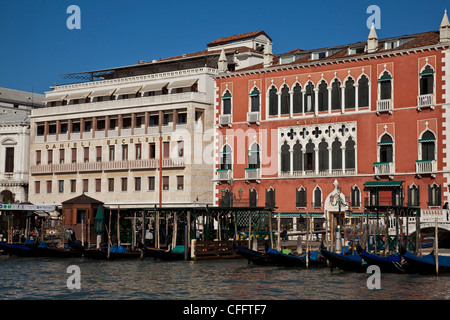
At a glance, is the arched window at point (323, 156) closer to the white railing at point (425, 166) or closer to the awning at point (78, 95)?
the white railing at point (425, 166)

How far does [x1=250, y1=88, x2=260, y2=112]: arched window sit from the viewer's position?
51969 millimetres

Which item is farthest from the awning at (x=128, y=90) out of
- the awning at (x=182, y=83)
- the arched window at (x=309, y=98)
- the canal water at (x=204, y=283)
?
the canal water at (x=204, y=283)

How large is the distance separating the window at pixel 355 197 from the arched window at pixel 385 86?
211 inches

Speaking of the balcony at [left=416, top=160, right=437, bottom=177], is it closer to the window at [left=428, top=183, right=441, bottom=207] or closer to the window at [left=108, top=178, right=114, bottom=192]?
the window at [left=428, top=183, right=441, bottom=207]

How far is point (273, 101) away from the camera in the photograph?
51.3 m

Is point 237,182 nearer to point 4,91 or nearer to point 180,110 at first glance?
point 180,110

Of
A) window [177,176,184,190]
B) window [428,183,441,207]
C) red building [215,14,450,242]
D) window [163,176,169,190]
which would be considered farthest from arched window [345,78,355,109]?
window [163,176,169,190]

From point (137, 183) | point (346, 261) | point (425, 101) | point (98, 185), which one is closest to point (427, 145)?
point (425, 101)

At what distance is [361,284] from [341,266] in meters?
4.01

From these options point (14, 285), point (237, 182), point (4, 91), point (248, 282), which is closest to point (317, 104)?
point (237, 182)

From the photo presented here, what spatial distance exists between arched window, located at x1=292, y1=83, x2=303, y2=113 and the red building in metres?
0.06

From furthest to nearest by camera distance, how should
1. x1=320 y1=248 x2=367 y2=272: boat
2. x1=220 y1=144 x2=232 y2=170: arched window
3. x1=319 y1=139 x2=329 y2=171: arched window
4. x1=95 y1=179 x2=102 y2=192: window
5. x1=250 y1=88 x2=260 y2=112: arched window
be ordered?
x1=95 y1=179 x2=102 y2=192: window < x1=220 y1=144 x2=232 y2=170: arched window < x1=250 y1=88 x2=260 y2=112: arched window < x1=319 y1=139 x2=329 y2=171: arched window < x1=320 y1=248 x2=367 y2=272: boat

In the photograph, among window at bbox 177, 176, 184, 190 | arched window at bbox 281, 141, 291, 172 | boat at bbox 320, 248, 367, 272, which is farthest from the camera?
window at bbox 177, 176, 184, 190

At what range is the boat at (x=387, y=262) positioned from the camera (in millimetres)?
33312
